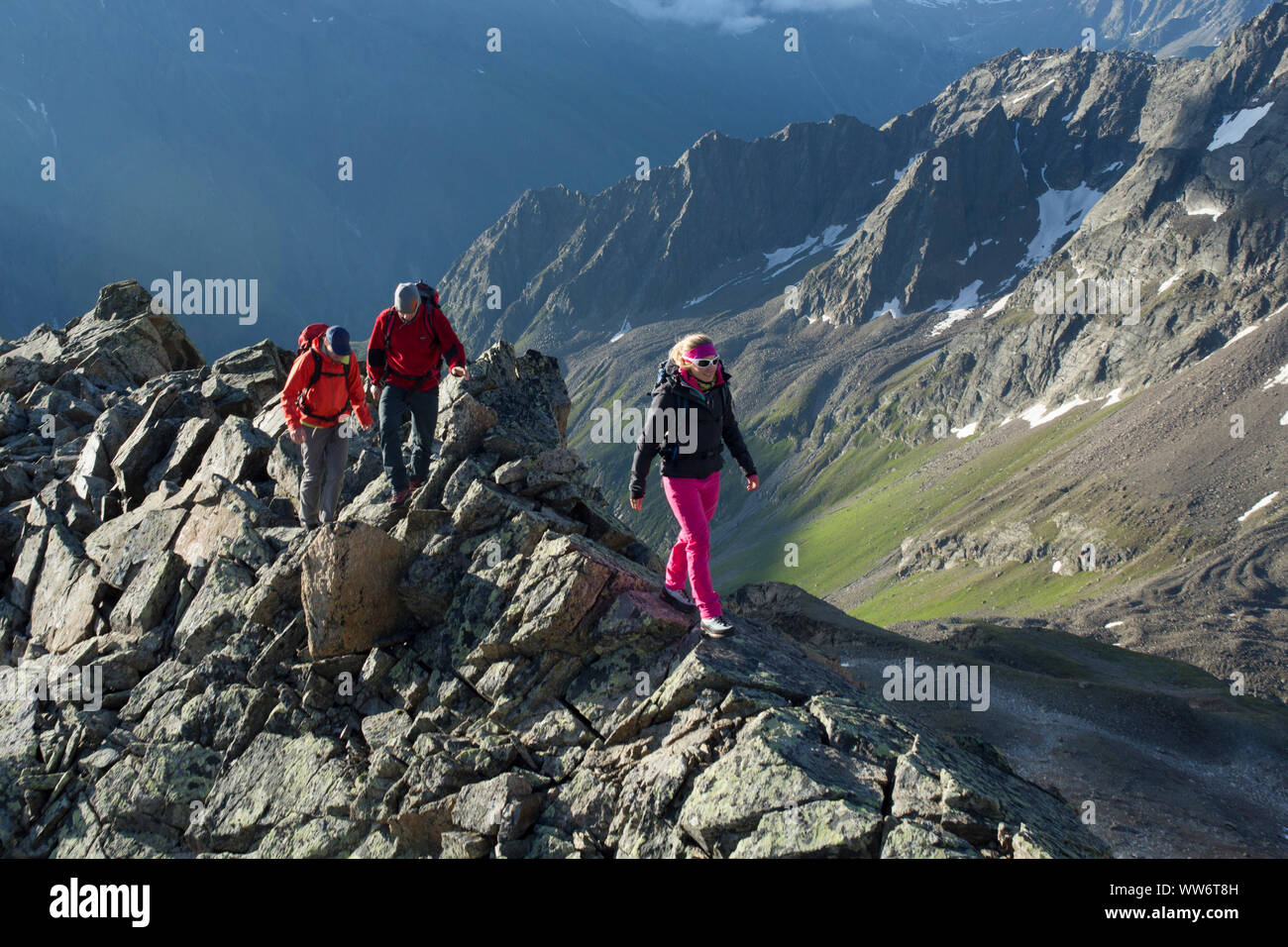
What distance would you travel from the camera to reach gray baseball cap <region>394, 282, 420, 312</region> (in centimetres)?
1864

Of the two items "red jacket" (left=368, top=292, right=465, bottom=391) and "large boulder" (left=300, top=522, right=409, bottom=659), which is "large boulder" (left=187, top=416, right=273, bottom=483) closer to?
"red jacket" (left=368, top=292, right=465, bottom=391)

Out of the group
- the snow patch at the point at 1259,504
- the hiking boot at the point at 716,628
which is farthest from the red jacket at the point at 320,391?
the snow patch at the point at 1259,504

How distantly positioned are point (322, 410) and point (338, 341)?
1761 mm

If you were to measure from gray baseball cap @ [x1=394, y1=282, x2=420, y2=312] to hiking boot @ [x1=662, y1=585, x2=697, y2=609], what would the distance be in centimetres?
911

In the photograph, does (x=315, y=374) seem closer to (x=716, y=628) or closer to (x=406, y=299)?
(x=406, y=299)

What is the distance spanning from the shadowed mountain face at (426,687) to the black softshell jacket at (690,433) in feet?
8.17

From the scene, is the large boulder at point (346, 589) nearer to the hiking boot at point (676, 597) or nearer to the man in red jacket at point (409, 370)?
the man in red jacket at point (409, 370)

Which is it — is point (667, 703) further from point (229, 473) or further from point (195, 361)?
point (195, 361)

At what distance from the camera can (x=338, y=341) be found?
64.7 ft

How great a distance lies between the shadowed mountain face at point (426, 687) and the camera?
11570mm
